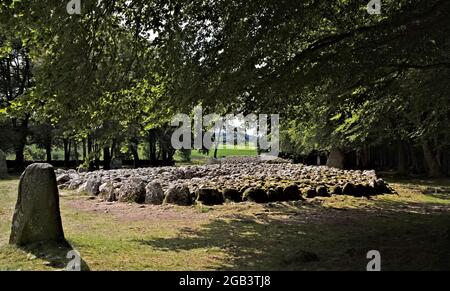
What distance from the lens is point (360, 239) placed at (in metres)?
9.67

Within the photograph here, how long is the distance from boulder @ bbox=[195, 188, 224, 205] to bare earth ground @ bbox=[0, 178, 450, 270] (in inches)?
21.0

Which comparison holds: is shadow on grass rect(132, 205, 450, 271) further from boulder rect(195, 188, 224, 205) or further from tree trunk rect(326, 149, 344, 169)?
tree trunk rect(326, 149, 344, 169)

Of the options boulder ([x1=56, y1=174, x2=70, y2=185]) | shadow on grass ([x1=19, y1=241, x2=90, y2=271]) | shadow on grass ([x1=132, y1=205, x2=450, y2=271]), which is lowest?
shadow on grass ([x1=132, y1=205, x2=450, y2=271])

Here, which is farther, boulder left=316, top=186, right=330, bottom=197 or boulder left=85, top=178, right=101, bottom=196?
boulder left=85, top=178, right=101, bottom=196

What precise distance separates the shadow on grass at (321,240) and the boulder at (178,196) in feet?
8.92

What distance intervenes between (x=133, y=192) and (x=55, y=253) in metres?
7.78

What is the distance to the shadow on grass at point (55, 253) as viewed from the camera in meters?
7.19

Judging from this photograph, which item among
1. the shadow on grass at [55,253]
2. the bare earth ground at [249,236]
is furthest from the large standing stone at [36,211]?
the bare earth ground at [249,236]

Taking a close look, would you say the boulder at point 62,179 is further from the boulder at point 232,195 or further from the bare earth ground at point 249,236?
the boulder at point 232,195

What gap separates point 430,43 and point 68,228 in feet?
29.5

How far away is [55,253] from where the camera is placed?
7.82m

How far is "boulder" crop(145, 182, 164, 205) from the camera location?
49.4 feet

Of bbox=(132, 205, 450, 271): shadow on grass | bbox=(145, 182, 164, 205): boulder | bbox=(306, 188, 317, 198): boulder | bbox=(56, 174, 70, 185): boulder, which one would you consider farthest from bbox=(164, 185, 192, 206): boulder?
bbox=(56, 174, 70, 185): boulder

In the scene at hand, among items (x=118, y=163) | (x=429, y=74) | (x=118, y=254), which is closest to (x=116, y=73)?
(x=118, y=254)
